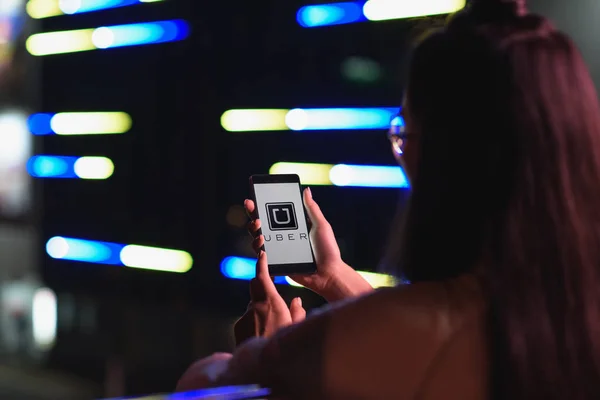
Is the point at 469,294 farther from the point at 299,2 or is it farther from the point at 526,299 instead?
the point at 299,2

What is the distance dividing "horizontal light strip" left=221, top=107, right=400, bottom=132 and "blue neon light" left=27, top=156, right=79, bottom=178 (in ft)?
2.64

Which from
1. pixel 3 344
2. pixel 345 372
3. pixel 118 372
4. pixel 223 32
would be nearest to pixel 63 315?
pixel 118 372

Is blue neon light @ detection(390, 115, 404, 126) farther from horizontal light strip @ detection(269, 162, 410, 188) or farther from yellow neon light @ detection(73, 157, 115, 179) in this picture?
yellow neon light @ detection(73, 157, 115, 179)

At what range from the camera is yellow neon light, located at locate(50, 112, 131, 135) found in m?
3.05

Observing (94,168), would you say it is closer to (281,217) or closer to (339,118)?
(339,118)

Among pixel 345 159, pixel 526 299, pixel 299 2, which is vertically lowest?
pixel 526 299

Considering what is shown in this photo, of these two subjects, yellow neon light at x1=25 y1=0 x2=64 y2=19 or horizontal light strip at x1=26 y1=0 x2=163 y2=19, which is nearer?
horizontal light strip at x1=26 y1=0 x2=163 y2=19

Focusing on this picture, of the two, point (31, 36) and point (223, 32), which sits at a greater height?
point (31, 36)

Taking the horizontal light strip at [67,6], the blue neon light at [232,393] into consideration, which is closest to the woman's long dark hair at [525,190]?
the blue neon light at [232,393]

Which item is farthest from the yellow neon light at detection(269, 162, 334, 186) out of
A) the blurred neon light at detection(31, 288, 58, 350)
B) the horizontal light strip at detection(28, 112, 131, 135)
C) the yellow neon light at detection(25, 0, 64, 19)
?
the blurred neon light at detection(31, 288, 58, 350)

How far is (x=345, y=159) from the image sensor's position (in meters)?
2.40

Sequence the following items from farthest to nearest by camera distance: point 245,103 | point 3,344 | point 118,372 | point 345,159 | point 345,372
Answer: point 3,344, point 118,372, point 245,103, point 345,159, point 345,372

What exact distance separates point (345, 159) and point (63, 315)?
5.30 feet

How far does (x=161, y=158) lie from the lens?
2.93 m
